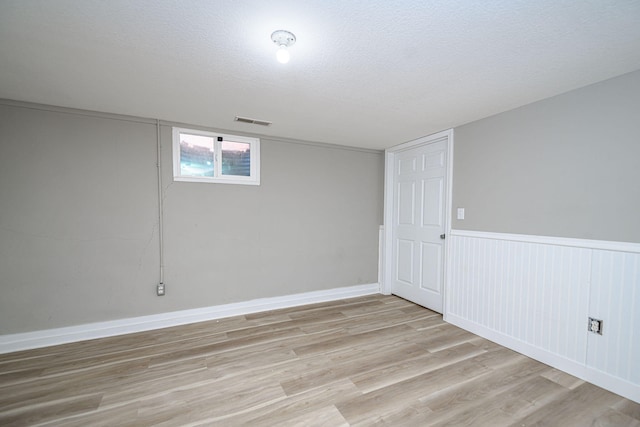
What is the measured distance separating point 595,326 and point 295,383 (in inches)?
93.1

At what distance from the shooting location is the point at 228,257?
3.22 meters

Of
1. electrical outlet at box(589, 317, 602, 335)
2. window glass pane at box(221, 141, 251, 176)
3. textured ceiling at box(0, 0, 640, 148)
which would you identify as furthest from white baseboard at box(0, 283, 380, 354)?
electrical outlet at box(589, 317, 602, 335)

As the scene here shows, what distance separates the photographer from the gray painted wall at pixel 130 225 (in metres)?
2.43

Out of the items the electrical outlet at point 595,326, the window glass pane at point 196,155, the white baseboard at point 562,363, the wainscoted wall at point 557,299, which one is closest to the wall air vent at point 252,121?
the window glass pane at point 196,155

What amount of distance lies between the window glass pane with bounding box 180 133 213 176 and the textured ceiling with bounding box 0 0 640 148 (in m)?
0.45

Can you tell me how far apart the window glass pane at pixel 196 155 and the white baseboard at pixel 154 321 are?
1661 mm

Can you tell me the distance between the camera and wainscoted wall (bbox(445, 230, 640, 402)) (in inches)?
72.4

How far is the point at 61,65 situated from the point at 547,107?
387 centimetres

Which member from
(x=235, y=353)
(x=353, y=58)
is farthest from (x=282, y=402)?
(x=353, y=58)

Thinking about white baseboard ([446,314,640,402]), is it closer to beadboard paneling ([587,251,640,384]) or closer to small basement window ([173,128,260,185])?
beadboard paneling ([587,251,640,384])

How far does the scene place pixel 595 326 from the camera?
198 cm

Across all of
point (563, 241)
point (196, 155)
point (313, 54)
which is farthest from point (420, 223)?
point (196, 155)

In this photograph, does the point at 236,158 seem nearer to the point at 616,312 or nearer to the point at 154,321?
the point at 154,321

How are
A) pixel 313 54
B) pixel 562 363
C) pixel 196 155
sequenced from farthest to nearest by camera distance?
pixel 196 155, pixel 562 363, pixel 313 54
